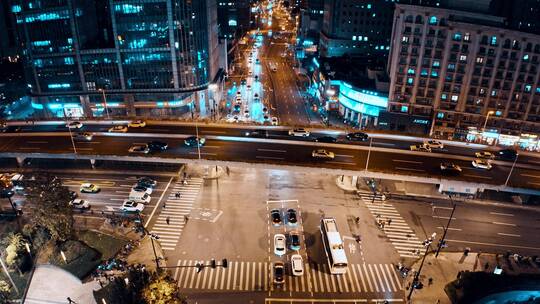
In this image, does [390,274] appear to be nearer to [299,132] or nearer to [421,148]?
[421,148]

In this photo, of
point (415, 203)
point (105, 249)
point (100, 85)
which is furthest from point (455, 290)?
point (100, 85)

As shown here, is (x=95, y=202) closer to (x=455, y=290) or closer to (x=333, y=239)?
(x=333, y=239)

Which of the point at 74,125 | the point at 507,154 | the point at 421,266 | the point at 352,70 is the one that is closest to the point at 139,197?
the point at 74,125

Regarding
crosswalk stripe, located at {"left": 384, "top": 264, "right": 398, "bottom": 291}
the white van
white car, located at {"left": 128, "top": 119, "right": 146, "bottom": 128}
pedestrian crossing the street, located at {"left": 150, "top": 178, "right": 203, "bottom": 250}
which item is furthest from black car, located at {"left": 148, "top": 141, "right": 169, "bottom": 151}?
crosswalk stripe, located at {"left": 384, "top": 264, "right": 398, "bottom": 291}

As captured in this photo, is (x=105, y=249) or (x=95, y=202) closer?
Answer: (x=105, y=249)

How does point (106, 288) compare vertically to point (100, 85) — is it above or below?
below

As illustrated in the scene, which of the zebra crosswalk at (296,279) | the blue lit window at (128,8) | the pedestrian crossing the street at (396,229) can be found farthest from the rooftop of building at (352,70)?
the zebra crosswalk at (296,279)
